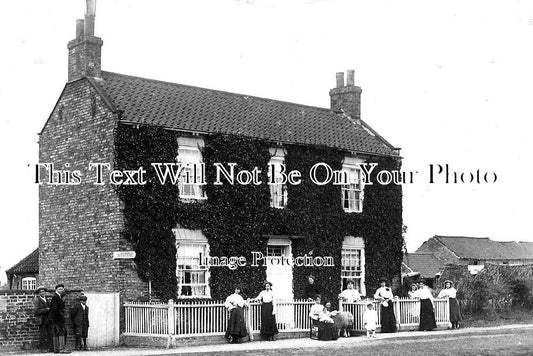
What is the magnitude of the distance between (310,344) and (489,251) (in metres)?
55.0

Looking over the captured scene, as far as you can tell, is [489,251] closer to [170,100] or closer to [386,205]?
[386,205]

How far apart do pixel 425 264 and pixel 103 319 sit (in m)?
43.8

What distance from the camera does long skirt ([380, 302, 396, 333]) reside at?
2683 centimetres

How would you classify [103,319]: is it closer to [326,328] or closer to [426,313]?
[326,328]

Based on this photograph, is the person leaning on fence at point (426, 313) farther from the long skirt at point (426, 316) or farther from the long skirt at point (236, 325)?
the long skirt at point (236, 325)

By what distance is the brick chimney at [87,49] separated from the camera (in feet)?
89.5

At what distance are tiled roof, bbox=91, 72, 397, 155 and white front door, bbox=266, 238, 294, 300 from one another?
3576mm

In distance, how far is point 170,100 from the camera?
28281 mm

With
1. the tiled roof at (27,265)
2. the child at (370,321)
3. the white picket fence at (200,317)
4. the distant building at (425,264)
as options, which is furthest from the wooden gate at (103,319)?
the distant building at (425,264)

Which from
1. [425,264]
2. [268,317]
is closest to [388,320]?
[268,317]

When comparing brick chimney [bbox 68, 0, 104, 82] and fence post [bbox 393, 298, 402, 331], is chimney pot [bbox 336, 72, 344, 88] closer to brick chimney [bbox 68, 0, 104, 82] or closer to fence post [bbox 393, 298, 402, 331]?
fence post [bbox 393, 298, 402, 331]

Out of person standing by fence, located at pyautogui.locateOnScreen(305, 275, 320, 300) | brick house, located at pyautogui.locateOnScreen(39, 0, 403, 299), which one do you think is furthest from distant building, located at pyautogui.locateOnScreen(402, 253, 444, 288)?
person standing by fence, located at pyautogui.locateOnScreen(305, 275, 320, 300)

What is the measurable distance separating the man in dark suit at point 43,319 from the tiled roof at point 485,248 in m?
53.3

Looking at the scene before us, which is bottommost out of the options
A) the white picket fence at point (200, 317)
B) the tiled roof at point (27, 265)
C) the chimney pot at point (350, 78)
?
the white picket fence at point (200, 317)
